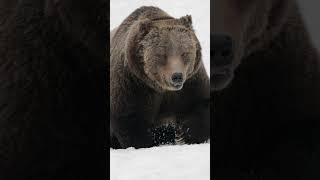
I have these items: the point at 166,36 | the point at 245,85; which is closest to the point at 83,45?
the point at 245,85

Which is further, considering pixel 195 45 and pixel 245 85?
pixel 195 45

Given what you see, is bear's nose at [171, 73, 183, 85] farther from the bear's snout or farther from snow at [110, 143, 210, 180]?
snow at [110, 143, 210, 180]

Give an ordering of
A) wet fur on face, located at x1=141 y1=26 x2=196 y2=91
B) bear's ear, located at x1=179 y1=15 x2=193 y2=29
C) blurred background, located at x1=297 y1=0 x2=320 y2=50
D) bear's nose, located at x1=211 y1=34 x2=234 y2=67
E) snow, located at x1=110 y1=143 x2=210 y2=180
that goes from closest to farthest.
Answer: bear's nose, located at x1=211 y1=34 x2=234 y2=67
blurred background, located at x1=297 y1=0 x2=320 y2=50
snow, located at x1=110 y1=143 x2=210 y2=180
wet fur on face, located at x1=141 y1=26 x2=196 y2=91
bear's ear, located at x1=179 y1=15 x2=193 y2=29

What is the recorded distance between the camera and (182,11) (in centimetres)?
223

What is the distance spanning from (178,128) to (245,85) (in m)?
0.90

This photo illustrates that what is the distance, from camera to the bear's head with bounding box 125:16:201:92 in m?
2.08

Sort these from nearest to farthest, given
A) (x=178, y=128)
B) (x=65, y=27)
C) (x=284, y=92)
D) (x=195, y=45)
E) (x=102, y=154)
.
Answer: (x=65, y=27), (x=102, y=154), (x=284, y=92), (x=195, y=45), (x=178, y=128)

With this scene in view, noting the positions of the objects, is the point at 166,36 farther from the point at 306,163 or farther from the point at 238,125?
the point at 306,163

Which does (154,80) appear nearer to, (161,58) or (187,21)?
(161,58)

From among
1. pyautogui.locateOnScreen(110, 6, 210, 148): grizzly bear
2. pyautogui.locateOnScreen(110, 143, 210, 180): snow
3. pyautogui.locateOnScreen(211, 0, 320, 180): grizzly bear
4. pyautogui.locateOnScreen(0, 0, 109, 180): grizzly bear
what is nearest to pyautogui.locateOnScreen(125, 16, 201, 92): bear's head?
pyautogui.locateOnScreen(110, 6, 210, 148): grizzly bear

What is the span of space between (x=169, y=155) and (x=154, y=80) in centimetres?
40

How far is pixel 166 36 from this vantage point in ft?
7.02

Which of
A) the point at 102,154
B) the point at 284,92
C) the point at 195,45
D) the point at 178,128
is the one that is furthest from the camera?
the point at 178,128

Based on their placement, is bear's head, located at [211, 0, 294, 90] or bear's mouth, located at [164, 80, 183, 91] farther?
bear's mouth, located at [164, 80, 183, 91]
